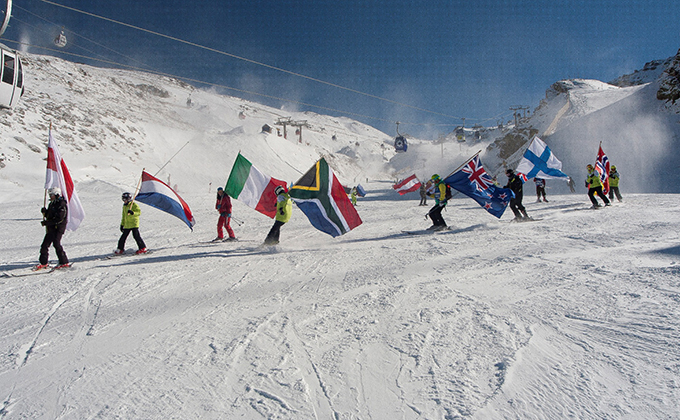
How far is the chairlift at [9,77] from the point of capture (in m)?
13.3

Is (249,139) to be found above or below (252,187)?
above

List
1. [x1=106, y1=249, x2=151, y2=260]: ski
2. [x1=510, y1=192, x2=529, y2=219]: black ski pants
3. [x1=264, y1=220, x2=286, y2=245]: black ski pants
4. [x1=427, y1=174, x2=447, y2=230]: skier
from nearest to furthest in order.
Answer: [x1=106, y1=249, x2=151, y2=260]: ski → [x1=264, y1=220, x2=286, y2=245]: black ski pants → [x1=427, y1=174, x2=447, y2=230]: skier → [x1=510, y1=192, x2=529, y2=219]: black ski pants

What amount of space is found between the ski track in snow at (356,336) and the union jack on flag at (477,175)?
145 inches

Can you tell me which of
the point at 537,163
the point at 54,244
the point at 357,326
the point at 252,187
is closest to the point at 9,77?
the point at 54,244

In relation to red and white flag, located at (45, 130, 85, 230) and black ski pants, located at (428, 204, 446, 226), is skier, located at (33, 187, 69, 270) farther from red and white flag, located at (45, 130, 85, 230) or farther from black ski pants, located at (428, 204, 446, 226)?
black ski pants, located at (428, 204, 446, 226)

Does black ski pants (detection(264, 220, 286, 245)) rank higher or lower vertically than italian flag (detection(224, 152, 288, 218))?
lower

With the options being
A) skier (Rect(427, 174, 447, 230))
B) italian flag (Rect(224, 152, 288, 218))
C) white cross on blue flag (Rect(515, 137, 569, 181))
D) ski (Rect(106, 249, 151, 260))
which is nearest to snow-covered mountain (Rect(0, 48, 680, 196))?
italian flag (Rect(224, 152, 288, 218))

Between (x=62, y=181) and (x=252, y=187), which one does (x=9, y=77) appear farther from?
(x=252, y=187)

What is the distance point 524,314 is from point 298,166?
178 feet

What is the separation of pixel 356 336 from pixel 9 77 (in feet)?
58.0

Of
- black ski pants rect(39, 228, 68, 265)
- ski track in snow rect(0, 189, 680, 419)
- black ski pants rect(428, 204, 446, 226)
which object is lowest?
ski track in snow rect(0, 189, 680, 419)

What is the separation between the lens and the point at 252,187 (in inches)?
387

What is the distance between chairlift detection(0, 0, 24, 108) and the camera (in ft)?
43.7

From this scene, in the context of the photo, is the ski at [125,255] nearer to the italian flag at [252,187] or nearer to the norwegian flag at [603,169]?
the italian flag at [252,187]
